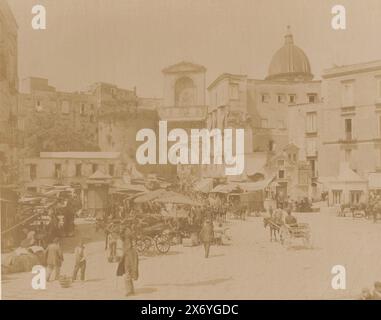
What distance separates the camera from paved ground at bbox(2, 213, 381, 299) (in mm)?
9445

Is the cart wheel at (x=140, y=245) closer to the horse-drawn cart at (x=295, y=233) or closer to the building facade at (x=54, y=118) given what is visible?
the building facade at (x=54, y=118)

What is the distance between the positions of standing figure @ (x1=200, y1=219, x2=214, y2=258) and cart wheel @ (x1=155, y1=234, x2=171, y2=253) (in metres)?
0.66

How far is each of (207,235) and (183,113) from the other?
2.55 metres

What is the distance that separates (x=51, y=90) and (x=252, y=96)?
4217 millimetres

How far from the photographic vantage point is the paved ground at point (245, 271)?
945 centimetres

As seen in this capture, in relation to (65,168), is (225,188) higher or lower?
lower

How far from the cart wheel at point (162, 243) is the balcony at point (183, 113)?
7.94 ft

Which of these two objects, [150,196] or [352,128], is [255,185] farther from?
[352,128]

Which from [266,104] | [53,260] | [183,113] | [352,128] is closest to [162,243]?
[53,260]

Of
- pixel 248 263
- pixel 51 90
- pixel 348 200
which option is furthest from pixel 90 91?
pixel 348 200

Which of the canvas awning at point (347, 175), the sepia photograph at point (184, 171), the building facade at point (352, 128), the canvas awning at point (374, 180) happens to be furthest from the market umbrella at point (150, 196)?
the canvas awning at point (374, 180)

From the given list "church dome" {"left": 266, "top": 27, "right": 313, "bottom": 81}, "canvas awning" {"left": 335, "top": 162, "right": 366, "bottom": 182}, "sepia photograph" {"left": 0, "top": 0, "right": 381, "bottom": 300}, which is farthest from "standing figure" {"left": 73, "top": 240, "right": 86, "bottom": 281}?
"canvas awning" {"left": 335, "top": 162, "right": 366, "bottom": 182}

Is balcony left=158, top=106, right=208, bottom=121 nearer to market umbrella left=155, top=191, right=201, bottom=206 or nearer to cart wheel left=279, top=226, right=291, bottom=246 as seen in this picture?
market umbrella left=155, top=191, right=201, bottom=206

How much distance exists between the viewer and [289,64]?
10578 millimetres
